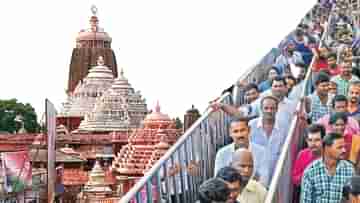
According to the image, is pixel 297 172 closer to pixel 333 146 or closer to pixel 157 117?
pixel 333 146

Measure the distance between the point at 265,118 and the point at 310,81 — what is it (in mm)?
1946

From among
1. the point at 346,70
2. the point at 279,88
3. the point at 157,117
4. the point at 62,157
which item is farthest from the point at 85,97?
Result: the point at 279,88

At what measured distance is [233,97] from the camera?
27.5 ft

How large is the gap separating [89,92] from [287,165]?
48195mm

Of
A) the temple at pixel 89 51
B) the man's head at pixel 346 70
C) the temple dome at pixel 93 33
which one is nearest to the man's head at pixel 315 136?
the man's head at pixel 346 70

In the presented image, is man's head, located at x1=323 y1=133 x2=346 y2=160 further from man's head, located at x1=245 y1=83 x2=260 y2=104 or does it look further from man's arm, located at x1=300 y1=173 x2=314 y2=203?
man's head, located at x1=245 y1=83 x2=260 y2=104

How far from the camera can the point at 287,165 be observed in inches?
186

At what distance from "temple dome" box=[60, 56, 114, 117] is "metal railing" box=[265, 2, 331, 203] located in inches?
1803

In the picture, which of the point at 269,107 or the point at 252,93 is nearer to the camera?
the point at 269,107

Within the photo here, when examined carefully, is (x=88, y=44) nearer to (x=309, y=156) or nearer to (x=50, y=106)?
(x=50, y=106)

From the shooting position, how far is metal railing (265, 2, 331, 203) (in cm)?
399

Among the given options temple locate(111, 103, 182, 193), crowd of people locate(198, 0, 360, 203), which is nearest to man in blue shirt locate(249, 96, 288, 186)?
crowd of people locate(198, 0, 360, 203)

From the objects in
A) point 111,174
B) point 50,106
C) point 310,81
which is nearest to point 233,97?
point 310,81

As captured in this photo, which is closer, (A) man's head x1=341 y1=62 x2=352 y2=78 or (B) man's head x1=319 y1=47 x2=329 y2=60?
(A) man's head x1=341 y1=62 x2=352 y2=78
